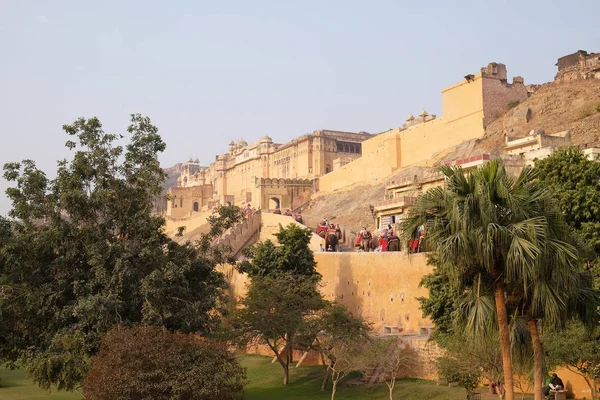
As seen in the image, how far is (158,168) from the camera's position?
67.3 feet

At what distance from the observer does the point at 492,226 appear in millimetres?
10578

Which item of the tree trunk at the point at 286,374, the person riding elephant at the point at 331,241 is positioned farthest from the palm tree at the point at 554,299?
the person riding elephant at the point at 331,241

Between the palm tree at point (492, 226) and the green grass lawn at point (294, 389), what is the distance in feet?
26.6

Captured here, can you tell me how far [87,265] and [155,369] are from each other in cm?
410

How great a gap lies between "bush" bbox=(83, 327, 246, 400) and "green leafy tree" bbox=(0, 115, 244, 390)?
119cm

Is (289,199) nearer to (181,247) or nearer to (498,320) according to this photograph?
(181,247)

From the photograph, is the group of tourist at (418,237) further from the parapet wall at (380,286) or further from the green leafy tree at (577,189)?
the parapet wall at (380,286)

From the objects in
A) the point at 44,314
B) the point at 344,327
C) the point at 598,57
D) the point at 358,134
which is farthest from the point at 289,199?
the point at 44,314

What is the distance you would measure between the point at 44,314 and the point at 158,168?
4.63m

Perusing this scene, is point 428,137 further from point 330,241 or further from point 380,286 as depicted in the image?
point 380,286

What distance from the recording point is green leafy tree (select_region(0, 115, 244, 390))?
729 inches

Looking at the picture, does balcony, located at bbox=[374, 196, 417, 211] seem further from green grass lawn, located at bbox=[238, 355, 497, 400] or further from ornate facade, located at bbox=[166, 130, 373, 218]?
ornate facade, located at bbox=[166, 130, 373, 218]

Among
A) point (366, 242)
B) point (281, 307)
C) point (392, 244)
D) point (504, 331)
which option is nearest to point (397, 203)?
point (366, 242)

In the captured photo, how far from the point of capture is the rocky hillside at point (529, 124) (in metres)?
39.3
